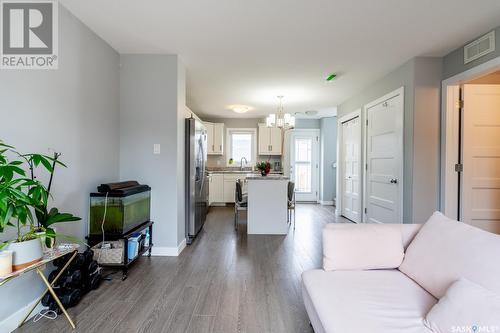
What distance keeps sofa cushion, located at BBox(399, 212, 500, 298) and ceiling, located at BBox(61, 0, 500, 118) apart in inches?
73.0

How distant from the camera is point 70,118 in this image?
2.17 metres

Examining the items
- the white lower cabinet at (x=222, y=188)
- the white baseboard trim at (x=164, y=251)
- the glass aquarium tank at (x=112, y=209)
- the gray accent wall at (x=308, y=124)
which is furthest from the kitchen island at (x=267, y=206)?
the gray accent wall at (x=308, y=124)

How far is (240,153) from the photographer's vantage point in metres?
6.86

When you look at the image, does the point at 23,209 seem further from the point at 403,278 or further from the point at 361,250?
the point at 403,278

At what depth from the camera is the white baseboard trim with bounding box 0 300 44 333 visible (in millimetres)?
1559

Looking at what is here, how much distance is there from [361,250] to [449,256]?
1.51ft

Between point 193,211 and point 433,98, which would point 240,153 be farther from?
point 433,98

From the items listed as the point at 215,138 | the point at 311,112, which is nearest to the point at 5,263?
the point at 215,138

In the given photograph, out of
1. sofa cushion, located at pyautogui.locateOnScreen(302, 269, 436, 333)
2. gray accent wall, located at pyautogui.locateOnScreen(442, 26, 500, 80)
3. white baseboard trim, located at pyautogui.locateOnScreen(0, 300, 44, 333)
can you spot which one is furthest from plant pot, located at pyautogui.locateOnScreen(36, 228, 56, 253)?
gray accent wall, located at pyautogui.locateOnScreen(442, 26, 500, 80)

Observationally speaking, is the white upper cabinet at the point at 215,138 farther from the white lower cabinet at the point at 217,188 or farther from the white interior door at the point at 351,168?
the white interior door at the point at 351,168

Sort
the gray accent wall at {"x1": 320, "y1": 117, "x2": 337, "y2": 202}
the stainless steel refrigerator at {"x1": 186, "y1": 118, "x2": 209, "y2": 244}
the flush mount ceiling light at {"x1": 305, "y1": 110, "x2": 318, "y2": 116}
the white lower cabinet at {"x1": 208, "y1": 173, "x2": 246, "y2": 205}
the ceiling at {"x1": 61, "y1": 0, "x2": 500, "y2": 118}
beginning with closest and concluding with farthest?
the ceiling at {"x1": 61, "y1": 0, "x2": 500, "y2": 118} < the stainless steel refrigerator at {"x1": 186, "y1": 118, "x2": 209, "y2": 244} < the flush mount ceiling light at {"x1": 305, "y1": 110, "x2": 318, "y2": 116} < the white lower cabinet at {"x1": 208, "y1": 173, "x2": 246, "y2": 205} < the gray accent wall at {"x1": 320, "y1": 117, "x2": 337, "y2": 202}

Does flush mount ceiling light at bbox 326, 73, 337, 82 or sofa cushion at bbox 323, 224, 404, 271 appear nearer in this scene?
sofa cushion at bbox 323, 224, 404, 271

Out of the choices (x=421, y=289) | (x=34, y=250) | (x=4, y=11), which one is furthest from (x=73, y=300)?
(x=421, y=289)

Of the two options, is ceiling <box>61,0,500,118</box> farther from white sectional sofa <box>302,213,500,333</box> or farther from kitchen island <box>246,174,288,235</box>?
white sectional sofa <box>302,213,500,333</box>
